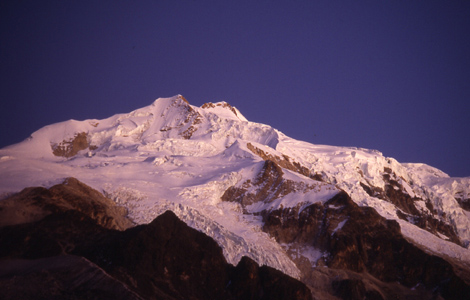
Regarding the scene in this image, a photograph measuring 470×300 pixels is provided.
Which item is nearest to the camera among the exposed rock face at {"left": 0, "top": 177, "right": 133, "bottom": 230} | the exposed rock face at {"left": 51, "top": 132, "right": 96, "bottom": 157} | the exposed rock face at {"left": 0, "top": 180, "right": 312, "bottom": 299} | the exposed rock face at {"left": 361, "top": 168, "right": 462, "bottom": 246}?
the exposed rock face at {"left": 0, "top": 180, "right": 312, "bottom": 299}

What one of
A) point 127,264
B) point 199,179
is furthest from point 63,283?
point 199,179

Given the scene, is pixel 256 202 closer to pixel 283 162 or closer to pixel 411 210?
pixel 283 162

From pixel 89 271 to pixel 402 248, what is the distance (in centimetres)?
9210

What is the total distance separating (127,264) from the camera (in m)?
61.3

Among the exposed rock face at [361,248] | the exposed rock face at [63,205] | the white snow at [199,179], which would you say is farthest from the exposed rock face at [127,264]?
the exposed rock face at [361,248]

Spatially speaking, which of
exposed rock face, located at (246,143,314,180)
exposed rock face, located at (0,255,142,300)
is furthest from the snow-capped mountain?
exposed rock face, located at (0,255,142,300)

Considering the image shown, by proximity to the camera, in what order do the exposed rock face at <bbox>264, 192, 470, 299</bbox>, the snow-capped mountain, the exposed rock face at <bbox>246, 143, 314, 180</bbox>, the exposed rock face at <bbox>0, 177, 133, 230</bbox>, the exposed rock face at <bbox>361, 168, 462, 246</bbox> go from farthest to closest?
the exposed rock face at <bbox>246, 143, 314, 180</bbox>, the exposed rock face at <bbox>361, 168, 462, 246</bbox>, the snow-capped mountain, the exposed rock face at <bbox>264, 192, 470, 299</bbox>, the exposed rock face at <bbox>0, 177, 133, 230</bbox>

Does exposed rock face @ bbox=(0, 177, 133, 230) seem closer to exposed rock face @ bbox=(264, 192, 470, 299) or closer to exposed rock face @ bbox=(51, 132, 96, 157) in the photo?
exposed rock face @ bbox=(264, 192, 470, 299)

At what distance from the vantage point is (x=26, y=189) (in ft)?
303

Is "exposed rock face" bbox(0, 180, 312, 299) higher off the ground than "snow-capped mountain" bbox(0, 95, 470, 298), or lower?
lower

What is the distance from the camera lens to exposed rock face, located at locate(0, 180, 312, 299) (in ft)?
169

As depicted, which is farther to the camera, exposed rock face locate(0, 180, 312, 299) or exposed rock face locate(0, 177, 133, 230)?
exposed rock face locate(0, 177, 133, 230)

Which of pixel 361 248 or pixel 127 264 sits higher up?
pixel 361 248

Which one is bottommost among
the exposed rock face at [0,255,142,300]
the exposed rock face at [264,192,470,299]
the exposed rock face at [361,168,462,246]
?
the exposed rock face at [0,255,142,300]
